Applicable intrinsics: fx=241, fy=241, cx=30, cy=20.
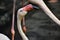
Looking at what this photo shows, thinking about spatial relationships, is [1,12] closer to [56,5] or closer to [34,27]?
[34,27]

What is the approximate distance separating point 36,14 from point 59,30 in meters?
0.46

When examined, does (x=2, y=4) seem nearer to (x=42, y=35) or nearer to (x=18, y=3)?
(x=18, y=3)

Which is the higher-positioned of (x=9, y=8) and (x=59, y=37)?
(x=9, y=8)

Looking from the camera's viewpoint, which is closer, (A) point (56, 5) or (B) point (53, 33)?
(B) point (53, 33)

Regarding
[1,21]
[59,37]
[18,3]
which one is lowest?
[59,37]

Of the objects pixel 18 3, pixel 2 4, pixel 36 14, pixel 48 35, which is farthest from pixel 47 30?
pixel 2 4

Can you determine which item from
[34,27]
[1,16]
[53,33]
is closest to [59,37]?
[53,33]

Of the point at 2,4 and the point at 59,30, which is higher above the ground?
the point at 2,4

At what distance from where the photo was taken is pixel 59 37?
11.5ft

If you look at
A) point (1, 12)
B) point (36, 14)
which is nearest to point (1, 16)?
point (1, 12)

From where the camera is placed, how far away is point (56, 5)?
3.97m

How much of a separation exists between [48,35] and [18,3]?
0.66m

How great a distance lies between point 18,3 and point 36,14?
0.37 metres

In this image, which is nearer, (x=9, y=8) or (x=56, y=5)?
(x=9, y=8)
